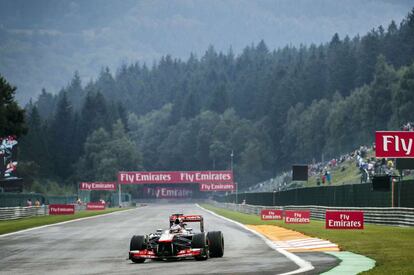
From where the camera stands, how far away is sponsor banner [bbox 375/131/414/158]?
3812cm

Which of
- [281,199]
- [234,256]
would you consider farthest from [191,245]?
[281,199]

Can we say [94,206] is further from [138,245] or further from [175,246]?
[175,246]

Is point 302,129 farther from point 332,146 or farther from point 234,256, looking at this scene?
point 234,256

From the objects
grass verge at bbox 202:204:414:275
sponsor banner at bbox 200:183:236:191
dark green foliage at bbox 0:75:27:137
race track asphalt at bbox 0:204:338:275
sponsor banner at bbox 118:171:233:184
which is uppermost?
dark green foliage at bbox 0:75:27:137

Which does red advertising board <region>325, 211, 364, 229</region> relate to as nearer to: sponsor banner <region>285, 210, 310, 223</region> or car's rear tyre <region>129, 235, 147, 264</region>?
sponsor banner <region>285, 210, 310, 223</region>

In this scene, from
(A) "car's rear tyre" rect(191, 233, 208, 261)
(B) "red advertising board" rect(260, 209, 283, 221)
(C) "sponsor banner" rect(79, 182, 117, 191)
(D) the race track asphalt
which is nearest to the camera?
(D) the race track asphalt

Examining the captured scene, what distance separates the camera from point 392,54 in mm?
191375

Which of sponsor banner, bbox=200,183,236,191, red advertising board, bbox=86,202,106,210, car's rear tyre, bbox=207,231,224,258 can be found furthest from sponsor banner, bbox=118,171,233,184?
car's rear tyre, bbox=207,231,224,258

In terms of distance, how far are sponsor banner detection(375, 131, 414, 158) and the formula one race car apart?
1800 centimetres

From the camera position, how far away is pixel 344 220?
116 ft

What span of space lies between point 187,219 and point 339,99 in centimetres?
17480

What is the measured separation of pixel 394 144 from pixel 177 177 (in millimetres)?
97191

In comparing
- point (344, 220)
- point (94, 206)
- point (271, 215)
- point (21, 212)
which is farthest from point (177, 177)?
point (344, 220)

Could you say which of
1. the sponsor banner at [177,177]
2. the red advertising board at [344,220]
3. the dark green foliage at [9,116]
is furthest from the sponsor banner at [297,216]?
the sponsor banner at [177,177]
